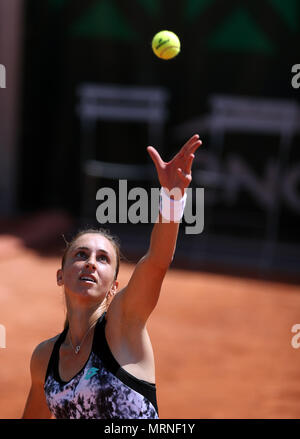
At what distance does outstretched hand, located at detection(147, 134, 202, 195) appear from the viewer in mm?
2359

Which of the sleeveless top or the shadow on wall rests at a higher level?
the sleeveless top

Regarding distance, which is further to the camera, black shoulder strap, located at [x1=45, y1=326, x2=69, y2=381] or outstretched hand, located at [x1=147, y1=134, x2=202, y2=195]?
black shoulder strap, located at [x1=45, y1=326, x2=69, y2=381]

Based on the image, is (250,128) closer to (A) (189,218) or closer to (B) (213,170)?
(B) (213,170)

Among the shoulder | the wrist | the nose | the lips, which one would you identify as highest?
the wrist

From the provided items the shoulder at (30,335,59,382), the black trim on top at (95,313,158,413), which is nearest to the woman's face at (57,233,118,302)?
the black trim on top at (95,313,158,413)

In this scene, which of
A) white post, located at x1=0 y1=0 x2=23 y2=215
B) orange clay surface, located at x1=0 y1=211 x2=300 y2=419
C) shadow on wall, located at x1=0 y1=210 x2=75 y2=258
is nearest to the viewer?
orange clay surface, located at x1=0 y1=211 x2=300 y2=419

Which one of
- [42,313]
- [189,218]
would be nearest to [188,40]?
[189,218]

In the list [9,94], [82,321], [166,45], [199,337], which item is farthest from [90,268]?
[9,94]

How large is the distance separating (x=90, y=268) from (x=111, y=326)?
0.23 m

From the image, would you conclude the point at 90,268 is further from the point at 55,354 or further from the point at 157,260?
the point at 55,354

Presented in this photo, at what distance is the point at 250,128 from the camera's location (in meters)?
9.20

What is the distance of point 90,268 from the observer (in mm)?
2410

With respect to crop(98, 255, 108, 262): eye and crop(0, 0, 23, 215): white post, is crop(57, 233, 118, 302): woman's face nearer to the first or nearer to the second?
crop(98, 255, 108, 262): eye

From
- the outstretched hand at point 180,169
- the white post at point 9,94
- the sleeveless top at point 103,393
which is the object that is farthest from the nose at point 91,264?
the white post at point 9,94
